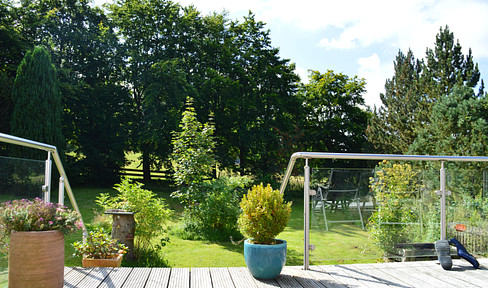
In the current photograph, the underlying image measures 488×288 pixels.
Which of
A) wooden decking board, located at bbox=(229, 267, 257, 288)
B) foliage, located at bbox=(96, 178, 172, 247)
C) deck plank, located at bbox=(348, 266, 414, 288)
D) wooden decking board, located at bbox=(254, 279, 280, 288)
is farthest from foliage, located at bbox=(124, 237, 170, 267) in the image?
deck plank, located at bbox=(348, 266, 414, 288)

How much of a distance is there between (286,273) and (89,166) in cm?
1524

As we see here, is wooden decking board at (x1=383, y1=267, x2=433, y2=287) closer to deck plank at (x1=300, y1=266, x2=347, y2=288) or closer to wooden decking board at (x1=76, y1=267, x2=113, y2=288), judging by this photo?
deck plank at (x1=300, y1=266, x2=347, y2=288)

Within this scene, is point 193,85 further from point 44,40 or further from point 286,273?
point 286,273

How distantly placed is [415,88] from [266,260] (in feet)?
51.5

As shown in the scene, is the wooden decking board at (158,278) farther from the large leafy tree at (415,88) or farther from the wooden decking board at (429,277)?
the large leafy tree at (415,88)

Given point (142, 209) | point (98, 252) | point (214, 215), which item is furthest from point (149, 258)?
point (214, 215)

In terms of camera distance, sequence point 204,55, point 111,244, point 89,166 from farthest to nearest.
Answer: point 204,55, point 89,166, point 111,244

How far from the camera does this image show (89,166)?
16578 mm

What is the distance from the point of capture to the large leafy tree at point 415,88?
14273mm

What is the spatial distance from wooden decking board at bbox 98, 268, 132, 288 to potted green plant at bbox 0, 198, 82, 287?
0.39 m

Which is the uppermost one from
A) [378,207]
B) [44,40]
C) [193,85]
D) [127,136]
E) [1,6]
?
[1,6]

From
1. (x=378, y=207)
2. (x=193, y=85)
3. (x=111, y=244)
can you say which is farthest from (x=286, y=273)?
(x=193, y=85)

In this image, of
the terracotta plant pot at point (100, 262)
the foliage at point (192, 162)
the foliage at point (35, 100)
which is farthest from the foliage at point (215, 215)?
the foliage at point (35, 100)

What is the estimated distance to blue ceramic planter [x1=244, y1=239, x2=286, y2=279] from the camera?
3.10m
